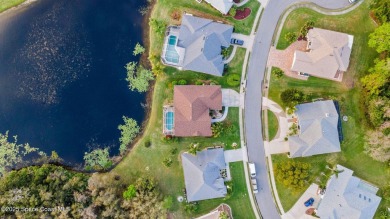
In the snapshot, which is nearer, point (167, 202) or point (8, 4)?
point (167, 202)

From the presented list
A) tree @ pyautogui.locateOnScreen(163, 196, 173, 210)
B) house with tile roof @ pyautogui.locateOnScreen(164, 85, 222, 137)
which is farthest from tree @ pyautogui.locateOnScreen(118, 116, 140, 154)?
tree @ pyautogui.locateOnScreen(163, 196, 173, 210)

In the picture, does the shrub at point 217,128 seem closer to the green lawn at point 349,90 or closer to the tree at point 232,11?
the green lawn at point 349,90

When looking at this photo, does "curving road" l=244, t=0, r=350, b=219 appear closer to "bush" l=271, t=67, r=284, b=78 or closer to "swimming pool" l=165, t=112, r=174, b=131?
"bush" l=271, t=67, r=284, b=78

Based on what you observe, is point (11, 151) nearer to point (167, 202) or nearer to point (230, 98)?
point (167, 202)

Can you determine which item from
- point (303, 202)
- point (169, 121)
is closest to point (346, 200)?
point (303, 202)

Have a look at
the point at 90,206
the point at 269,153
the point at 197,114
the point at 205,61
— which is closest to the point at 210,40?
the point at 205,61

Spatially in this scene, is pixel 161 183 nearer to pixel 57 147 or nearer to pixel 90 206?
pixel 90 206

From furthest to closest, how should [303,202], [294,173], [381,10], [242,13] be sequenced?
[303,202] → [242,13] → [381,10] → [294,173]

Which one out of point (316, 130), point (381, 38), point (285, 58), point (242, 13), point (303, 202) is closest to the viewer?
point (381, 38)
